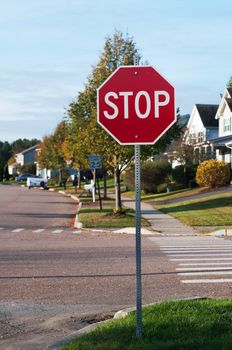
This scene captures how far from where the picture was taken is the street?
7.46 m

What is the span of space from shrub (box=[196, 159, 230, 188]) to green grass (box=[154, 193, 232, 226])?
5.68m

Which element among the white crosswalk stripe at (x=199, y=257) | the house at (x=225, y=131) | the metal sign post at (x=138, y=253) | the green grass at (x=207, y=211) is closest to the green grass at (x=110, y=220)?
the green grass at (x=207, y=211)

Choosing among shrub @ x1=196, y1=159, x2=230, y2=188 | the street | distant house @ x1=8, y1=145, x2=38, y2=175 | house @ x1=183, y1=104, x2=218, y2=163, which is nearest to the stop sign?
the street

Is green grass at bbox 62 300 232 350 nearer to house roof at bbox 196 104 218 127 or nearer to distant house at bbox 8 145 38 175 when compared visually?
house roof at bbox 196 104 218 127

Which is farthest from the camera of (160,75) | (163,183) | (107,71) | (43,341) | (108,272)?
(163,183)

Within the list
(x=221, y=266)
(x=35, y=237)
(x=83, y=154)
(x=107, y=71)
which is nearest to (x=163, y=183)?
(x=83, y=154)

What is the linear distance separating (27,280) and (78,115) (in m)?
17.3

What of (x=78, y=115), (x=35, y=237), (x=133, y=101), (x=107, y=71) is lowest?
(x=35, y=237)

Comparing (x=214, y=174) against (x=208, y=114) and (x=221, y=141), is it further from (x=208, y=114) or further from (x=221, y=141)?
(x=208, y=114)

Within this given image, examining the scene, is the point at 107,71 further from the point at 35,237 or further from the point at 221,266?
the point at 221,266

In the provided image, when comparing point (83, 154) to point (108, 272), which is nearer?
point (108, 272)

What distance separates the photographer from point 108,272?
37.0 feet

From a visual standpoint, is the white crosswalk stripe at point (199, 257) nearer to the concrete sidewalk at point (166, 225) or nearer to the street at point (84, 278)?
the street at point (84, 278)

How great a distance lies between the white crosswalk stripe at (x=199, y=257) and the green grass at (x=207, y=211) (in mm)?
4833
